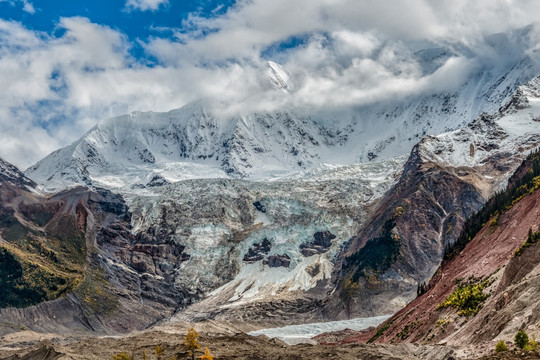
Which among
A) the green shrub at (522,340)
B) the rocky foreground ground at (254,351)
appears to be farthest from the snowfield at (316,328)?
the green shrub at (522,340)

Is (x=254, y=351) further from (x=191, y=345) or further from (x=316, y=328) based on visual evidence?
(x=316, y=328)

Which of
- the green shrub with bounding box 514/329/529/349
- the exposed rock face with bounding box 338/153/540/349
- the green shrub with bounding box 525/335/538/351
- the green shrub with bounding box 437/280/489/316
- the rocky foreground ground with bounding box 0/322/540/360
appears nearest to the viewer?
the green shrub with bounding box 525/335/538/351

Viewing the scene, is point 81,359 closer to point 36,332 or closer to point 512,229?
point 512,229

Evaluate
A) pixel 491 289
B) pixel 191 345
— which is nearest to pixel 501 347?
pixel 491 289

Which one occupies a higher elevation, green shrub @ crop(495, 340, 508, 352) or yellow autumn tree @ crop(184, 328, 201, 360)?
yellow autumn tree @ crop(184, 328, 201, 360)

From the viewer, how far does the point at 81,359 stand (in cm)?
8306

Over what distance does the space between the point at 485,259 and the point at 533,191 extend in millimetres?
15692

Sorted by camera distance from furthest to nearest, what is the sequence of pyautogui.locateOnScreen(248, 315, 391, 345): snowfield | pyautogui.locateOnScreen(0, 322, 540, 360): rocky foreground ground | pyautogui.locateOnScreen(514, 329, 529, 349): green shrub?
Result: 1. pyautogui.locateOnScreen(248, 315, 391, 345): snowfield
2. pyautogui.locateOnScreen(0, 322, 540, 360): rocky foreground ground
3. pyautogui.locateOnScreen(514, 329, 529, 349): green shrub

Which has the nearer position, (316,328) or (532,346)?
(532,346)

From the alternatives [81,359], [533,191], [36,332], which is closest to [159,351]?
[81,359]

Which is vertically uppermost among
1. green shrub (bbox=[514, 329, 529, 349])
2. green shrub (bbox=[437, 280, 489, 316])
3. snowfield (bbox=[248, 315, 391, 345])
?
snowfield (bbox=[248, 315, 391, 345])

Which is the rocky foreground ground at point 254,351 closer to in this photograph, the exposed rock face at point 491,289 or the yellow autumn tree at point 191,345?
the yellow autumn tree at point 191,345

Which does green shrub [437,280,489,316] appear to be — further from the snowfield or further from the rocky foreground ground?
the snowfield

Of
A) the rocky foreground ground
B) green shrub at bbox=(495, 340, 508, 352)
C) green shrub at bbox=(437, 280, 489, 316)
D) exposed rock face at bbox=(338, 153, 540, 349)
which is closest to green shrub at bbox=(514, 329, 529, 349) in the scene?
green shrub at bbox=(495, 340, 508, 352)
